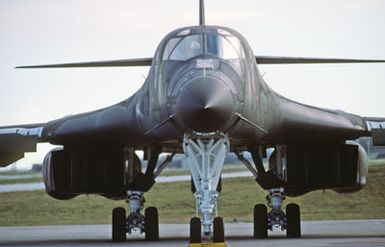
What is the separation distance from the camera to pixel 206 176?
17781 millimetres

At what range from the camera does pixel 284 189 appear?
22281mm

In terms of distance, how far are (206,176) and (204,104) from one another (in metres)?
1.51

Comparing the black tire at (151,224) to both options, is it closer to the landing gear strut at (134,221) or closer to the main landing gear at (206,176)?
the landing gear strut at (134,221)

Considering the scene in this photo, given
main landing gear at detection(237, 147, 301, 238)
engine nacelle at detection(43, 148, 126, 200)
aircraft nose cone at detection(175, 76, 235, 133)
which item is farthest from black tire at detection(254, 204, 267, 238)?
aircraft nose cone at detection(175, 76, 235, 133)

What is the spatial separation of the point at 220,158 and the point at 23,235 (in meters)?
8.79

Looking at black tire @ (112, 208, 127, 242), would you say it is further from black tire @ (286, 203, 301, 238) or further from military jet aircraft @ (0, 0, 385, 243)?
black tire @ (286, 203, 301, 238)

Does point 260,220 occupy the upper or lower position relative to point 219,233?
upper

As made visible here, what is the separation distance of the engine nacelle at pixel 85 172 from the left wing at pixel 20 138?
0.45 metres

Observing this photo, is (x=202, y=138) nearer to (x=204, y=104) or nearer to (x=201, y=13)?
(x=204, y=104)

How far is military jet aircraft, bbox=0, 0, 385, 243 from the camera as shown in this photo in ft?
59.2

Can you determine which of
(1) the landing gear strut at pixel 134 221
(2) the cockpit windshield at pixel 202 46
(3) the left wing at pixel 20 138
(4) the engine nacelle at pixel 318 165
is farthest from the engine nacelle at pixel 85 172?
(2) the cockpit windshield at pixel 202 46

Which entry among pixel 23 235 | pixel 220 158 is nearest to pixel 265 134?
pixel 220 158

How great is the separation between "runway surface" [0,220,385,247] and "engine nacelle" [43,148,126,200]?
39.5 inches

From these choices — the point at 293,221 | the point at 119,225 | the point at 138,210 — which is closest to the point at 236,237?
the point at 293,221
